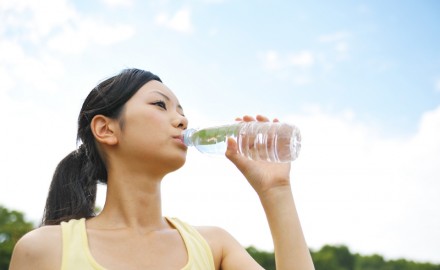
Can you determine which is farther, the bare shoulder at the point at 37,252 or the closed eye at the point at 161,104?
the closed eye at the point at 161,104

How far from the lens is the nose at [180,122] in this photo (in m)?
2.87

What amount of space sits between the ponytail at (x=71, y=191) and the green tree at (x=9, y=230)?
851 centimetres

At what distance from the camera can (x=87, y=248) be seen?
8.30ft

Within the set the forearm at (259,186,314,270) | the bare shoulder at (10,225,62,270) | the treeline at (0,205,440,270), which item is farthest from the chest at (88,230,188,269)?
the treeline at (0,205,440,270)

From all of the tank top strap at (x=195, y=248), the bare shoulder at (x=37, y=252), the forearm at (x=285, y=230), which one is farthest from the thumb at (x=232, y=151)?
the bare shoulder at (x=37, y=252)

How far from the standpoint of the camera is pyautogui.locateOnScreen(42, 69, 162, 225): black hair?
303cm

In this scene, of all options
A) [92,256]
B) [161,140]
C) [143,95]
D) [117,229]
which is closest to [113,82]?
[143,95]

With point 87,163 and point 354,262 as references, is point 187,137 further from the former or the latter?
point 354,262

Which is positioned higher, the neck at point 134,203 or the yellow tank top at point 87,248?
the neck at point 134,203

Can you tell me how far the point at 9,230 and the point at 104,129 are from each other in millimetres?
9627

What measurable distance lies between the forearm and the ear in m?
0.89

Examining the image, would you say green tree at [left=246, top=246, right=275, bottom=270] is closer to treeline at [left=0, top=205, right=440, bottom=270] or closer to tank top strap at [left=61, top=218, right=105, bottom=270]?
treeline at [left=0, top=205, right=440, bottom=270]

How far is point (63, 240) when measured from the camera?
101 inches

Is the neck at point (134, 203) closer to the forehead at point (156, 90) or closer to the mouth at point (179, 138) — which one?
the mouth at point (179, 138)
